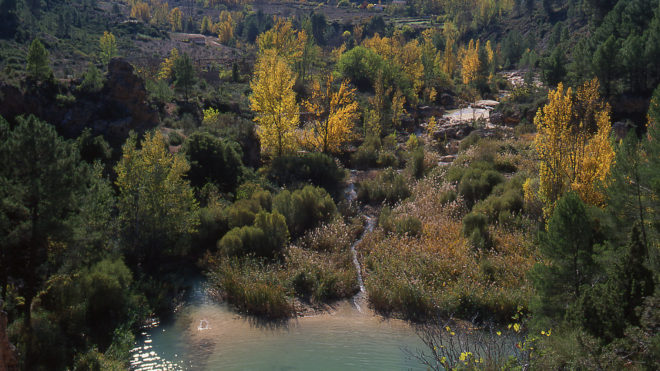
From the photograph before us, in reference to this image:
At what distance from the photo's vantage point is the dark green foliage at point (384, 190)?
25578mm

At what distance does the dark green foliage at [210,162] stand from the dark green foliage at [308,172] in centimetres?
258

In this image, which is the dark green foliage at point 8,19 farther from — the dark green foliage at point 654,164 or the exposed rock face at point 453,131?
the dark green foliage at point 654,164

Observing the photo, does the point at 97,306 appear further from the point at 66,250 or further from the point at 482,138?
the point at 482,138

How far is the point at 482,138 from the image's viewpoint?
116 feet

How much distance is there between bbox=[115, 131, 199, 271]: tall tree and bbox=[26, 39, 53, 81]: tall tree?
9445 millimetres

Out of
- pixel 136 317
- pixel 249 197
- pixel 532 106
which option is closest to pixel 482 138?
pixel 532 106

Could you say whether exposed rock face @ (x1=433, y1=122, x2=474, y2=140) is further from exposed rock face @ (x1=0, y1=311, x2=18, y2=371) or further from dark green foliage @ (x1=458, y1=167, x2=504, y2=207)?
exposed rock face @ (x1=0, y1=311, x2=18, y2=371)

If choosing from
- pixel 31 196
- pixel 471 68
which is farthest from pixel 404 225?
pixel 471 68

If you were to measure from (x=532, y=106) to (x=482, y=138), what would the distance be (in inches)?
384

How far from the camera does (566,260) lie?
39.0 ft

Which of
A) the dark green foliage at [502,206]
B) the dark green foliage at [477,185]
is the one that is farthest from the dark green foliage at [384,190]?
the dark green foliage at [502,206]

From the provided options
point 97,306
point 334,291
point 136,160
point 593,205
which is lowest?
point 334,291

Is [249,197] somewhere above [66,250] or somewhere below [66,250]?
below

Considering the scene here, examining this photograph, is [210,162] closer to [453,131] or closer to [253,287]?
[253,287]
